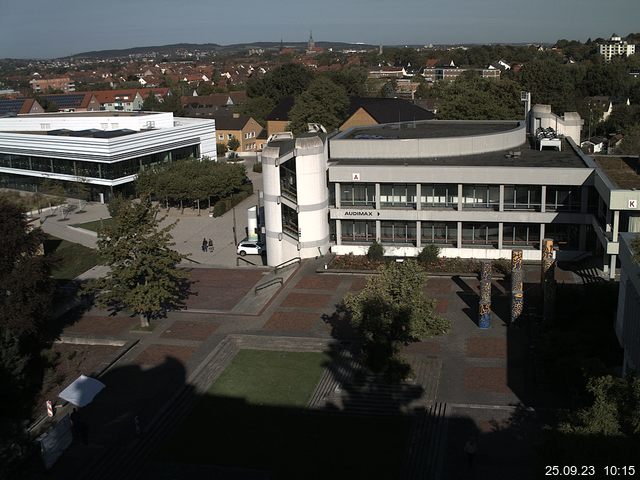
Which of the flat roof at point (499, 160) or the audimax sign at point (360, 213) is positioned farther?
the audimax sign at point (360, 213)

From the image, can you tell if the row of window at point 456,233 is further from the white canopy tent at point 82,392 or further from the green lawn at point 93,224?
the green lawn at point 93,224

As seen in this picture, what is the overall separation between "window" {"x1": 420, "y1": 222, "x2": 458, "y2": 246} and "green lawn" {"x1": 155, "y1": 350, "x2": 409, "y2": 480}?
1618 cm

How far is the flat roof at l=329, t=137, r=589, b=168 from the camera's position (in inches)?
1549

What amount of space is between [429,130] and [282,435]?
106 feet

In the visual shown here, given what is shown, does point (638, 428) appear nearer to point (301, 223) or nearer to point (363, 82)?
point (301, 223)

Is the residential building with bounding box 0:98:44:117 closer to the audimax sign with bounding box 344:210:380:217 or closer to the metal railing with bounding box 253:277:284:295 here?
the audimax sign with bounding box 344:210:380:217

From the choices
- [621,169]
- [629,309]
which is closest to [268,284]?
[629,309]

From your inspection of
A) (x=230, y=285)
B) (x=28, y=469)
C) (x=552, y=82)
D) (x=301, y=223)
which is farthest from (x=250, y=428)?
(x=552, y=82)

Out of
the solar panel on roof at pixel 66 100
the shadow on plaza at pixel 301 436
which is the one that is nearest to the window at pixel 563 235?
the shadow on plaza at pixel 301 436

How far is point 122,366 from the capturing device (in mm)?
27078

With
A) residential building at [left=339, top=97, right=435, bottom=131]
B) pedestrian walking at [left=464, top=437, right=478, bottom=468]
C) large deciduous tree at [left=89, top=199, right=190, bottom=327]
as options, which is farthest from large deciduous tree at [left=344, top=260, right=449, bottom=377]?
residential building at [left=339, top=97, right=435, bottom=131]

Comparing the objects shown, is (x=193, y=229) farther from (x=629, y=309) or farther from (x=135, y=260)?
(x=629, y=309)

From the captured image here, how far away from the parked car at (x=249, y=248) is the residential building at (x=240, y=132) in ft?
151

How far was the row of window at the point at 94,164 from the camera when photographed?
6150cm
